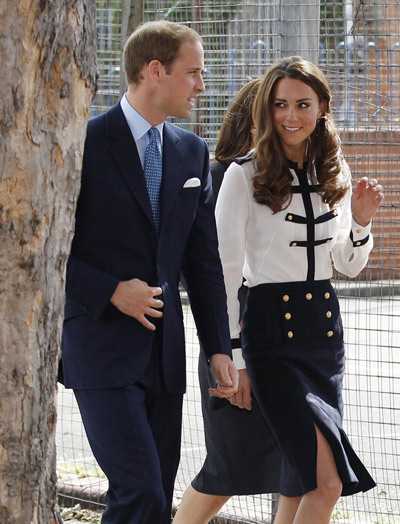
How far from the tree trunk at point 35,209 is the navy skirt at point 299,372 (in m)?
1.52

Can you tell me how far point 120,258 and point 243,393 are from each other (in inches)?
34.6

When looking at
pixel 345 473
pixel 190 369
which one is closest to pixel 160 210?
pixel 345 473

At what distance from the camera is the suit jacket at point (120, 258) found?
142 inches

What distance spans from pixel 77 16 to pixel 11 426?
959 millimetres

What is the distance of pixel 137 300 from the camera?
3525mm

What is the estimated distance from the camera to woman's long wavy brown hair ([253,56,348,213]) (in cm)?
416

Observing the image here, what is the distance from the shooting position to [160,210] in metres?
3.74

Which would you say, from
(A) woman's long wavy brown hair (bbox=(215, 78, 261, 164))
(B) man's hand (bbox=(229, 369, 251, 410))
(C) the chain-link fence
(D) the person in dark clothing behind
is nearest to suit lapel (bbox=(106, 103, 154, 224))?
(B) man's hand (bbox=(229, 369, 251, 410))

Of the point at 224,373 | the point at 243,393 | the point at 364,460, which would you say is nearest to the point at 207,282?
the point at 224,373

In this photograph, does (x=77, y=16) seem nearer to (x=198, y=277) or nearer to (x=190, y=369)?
(x=198, y=277)

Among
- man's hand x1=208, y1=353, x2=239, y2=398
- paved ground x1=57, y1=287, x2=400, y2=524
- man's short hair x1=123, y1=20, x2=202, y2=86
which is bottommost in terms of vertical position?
paved ground x1=57, y1=287, x2=400, y2=524

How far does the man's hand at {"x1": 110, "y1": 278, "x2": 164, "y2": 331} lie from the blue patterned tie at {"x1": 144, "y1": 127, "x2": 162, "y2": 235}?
0.28 m

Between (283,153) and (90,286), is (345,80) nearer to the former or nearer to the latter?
(283,153)

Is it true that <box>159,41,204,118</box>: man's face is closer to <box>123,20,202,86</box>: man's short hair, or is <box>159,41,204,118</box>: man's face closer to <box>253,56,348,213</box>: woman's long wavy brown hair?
<box>123,20,202,86</box>: man's short hair
